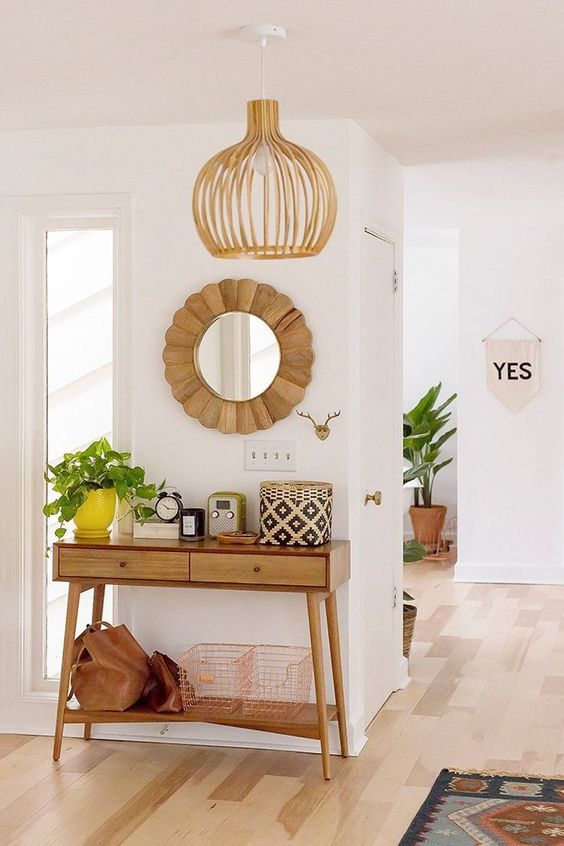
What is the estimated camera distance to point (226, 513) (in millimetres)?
4391

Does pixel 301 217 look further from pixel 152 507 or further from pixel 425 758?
pixel 425 758

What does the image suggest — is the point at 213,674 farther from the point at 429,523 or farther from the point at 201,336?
the point at 429,523

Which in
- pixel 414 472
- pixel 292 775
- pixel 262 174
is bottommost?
pixel 292 775

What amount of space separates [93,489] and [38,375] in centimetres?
64

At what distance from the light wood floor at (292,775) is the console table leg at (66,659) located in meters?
0.10

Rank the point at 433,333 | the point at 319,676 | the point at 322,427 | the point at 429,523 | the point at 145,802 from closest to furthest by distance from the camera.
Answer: the point at 145,802 < the point at 319,676 < the point at 322,427 < the point at 429,523 < the point at 433,333

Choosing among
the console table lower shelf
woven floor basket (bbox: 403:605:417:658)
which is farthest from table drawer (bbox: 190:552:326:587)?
woven floor basket (bbox: 403:605:417:658)

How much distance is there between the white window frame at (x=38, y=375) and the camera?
4.63 m

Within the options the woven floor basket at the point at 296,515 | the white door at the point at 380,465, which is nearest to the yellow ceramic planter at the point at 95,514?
the woven floor basket at the point at 296,515

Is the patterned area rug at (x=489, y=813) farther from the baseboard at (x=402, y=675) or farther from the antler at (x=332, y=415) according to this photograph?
the antler at (x=332, y=415)

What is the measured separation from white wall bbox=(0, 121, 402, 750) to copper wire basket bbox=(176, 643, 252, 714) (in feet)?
0.21

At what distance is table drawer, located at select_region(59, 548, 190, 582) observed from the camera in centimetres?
415

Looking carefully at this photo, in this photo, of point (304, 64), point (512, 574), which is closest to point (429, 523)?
point (512, 574)

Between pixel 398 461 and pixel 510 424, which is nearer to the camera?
pixel 398 461
